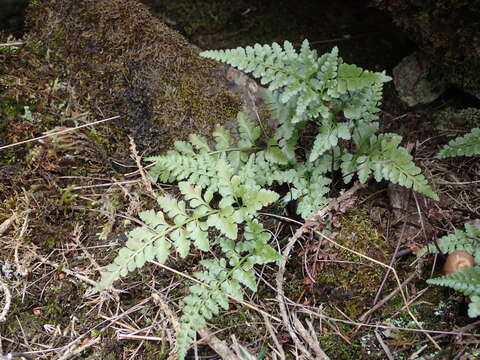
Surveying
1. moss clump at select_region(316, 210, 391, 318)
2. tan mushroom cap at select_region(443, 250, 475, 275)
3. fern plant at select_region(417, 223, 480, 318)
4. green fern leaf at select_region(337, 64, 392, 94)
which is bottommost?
moss clump at select_region(316, 210, 391, 318)

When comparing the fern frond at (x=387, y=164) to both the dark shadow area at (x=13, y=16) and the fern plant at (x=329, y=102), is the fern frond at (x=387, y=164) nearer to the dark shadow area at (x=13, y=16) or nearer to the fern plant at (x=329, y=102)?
the fern plant at (x=329, y=102)

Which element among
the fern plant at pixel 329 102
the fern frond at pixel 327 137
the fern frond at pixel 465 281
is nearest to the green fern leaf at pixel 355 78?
the fern plant at pixel 329 102

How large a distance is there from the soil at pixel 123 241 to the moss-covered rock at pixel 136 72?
4cm

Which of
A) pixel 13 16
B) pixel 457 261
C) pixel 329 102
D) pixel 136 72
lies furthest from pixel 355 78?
pixel 13 16

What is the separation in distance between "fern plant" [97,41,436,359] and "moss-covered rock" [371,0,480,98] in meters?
0.70

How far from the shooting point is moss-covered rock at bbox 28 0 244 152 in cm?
328

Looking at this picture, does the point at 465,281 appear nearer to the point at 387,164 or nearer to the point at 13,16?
the point at 387,164

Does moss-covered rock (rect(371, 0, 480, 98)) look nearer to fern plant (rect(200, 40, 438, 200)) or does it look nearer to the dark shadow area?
fern plant (rect(200, 40, 438, 200))

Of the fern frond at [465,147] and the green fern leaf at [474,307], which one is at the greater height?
the fern frond at [465,147]

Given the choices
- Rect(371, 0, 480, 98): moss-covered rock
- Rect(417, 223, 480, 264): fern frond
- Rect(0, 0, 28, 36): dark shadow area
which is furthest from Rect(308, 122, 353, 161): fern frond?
Rect(0, 0, 28, 36): dark shadow area

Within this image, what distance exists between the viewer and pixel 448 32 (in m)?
3.11

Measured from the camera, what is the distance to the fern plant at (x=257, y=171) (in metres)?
2.52

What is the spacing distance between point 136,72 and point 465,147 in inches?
89.9

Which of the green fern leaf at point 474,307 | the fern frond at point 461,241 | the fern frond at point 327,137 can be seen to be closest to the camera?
the green fern leaf at point 474,307
